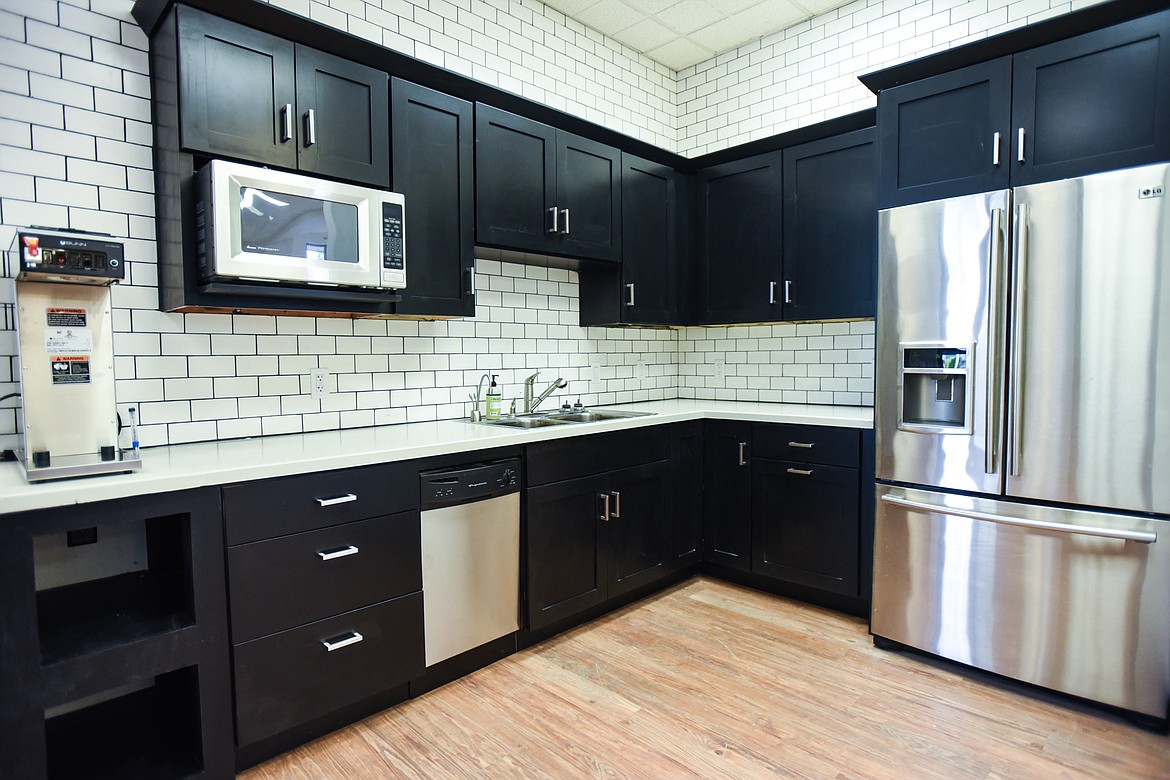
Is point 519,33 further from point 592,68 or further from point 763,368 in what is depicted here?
point 763,368

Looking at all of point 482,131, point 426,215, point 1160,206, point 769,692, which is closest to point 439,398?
point 426,215

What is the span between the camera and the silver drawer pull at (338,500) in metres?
2.05

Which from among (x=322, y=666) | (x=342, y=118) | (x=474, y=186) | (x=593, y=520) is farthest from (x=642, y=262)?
(x=322, y=666)

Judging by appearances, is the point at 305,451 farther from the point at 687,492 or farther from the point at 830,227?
the point at 830,227

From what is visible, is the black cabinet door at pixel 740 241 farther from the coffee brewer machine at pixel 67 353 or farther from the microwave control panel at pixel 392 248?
the coffee brewer machine at pixel 67 353

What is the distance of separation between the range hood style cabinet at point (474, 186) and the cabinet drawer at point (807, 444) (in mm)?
687

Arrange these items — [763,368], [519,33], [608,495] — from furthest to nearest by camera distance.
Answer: [763,368] → [519,33] → [608,495]

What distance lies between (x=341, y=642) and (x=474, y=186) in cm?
192

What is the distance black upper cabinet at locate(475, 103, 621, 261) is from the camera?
2.90m

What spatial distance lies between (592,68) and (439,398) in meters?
2.29

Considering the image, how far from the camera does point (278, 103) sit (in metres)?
2.21

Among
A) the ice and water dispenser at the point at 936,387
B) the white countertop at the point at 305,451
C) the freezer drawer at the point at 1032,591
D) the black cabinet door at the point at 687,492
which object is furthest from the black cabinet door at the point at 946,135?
the black cabinet door at the point at 687,492

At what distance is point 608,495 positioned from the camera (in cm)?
304

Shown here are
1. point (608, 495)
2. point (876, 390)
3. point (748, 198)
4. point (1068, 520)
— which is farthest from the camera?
point (748, 198)
